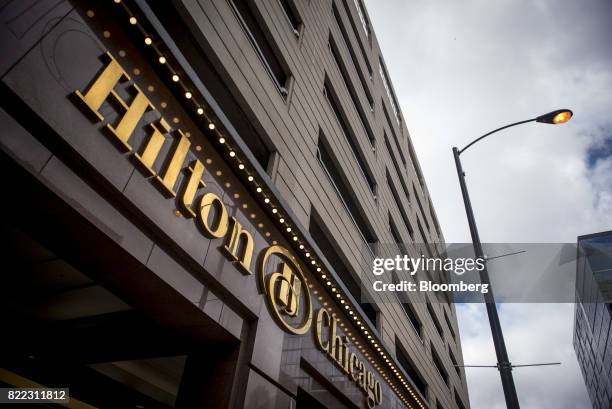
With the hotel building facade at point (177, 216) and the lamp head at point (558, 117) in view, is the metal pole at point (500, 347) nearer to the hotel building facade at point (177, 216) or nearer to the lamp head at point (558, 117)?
the hotel building facade at point (177, 216)

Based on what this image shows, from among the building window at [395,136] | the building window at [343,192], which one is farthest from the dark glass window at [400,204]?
the building window at [343,192]

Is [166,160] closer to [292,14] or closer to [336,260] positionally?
[336,260]

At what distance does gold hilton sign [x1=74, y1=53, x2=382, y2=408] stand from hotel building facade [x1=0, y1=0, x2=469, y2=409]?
2 centimetres

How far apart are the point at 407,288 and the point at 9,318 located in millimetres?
12818

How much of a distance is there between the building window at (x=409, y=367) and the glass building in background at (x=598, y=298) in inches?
706

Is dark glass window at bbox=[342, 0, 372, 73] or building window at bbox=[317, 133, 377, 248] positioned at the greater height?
Answer: dark glass window at bbox=[342, 0, 372, 73]

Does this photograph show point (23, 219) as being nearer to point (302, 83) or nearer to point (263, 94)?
point (263, 94)

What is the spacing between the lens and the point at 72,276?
6.11 meters

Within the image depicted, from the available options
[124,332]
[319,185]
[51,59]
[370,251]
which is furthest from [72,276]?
[370,251]

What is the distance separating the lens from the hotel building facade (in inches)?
140

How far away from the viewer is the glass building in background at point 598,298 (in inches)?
1056

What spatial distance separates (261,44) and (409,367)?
39.0 feet

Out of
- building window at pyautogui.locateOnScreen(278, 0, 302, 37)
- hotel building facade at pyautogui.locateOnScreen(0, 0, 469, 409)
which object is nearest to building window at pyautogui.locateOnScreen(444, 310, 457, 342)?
hotel building facade at pyautogui.locateOnScreen(0, 0, 469, 409)

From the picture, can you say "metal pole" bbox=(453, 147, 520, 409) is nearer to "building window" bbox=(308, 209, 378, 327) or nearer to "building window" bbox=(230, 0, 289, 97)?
"building window" bbox=(308, 209, 378, 327)
